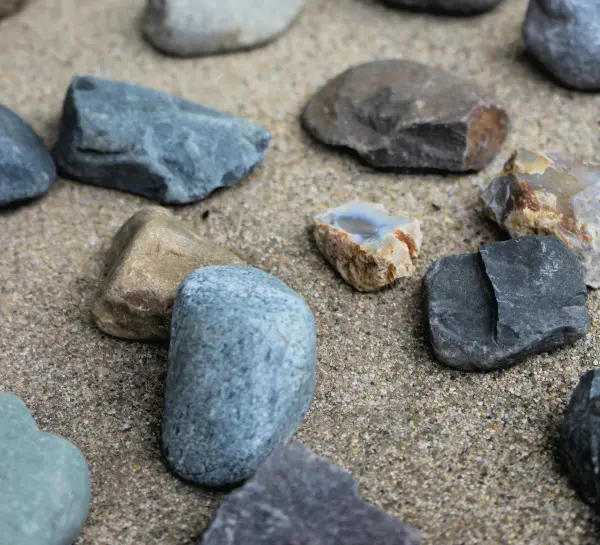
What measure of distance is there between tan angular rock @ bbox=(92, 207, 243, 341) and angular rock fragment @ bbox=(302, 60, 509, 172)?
21.5 inches

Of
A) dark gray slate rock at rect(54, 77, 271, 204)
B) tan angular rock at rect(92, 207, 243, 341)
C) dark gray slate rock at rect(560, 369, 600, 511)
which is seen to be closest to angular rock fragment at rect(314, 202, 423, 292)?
Answer: tan angular rock at rect(92, 207, 243, 341)

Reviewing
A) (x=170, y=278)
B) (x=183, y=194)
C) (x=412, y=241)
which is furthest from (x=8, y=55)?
(x=412, y=241)

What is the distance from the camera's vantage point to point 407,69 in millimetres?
2303

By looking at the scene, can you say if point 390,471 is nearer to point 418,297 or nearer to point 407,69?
point 418,297

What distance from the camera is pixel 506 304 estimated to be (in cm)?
171

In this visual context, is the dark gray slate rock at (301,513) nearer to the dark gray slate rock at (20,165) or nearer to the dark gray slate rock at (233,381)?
the dark gray slate rock at (233,381)

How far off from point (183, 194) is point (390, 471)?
0.91m

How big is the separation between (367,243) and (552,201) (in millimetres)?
440

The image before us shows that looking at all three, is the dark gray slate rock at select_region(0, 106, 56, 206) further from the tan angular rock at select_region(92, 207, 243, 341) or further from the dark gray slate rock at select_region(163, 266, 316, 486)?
the dark gray slate rock at select_region(163, 266, 316, 486)

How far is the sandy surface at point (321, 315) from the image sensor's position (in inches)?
60.6

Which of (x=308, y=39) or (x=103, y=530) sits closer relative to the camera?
(x=103, y=530)

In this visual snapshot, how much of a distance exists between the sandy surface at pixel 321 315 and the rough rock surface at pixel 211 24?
0.14 ft

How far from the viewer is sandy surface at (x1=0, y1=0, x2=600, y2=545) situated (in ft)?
5.05

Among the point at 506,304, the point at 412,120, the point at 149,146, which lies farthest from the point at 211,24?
the point at 506,304
